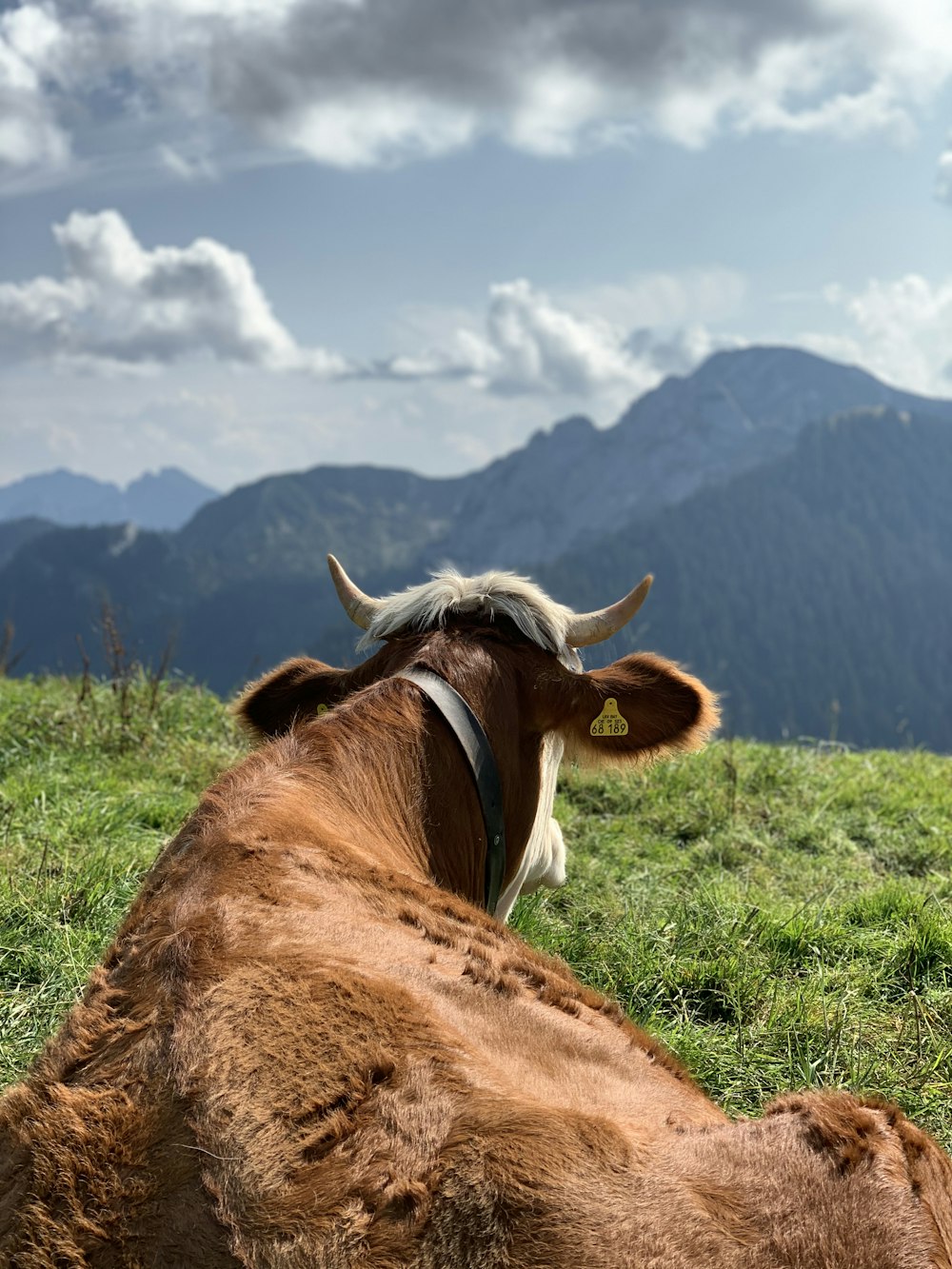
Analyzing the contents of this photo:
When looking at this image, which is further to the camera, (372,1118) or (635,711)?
(635,711)

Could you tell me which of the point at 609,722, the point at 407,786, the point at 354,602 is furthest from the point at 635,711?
the point at 354,602

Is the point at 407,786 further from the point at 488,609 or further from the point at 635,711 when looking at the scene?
the point at 635,711

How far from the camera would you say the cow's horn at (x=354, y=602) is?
4992 mm

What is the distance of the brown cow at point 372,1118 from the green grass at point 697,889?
173 cm

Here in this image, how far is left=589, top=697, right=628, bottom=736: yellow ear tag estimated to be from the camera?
4.42 meters

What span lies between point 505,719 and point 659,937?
1.86m

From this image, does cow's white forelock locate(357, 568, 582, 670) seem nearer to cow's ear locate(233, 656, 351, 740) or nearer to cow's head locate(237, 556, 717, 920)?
cow's head locate(237, 556, 717, 920)

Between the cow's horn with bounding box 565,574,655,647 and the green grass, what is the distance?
2.39 ft

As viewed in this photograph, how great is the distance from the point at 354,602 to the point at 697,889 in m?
2.71

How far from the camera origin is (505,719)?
14.3ft

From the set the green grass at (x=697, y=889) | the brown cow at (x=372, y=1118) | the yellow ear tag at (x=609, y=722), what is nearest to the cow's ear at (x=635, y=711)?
the yellow ear tag at (x=609, y=722)

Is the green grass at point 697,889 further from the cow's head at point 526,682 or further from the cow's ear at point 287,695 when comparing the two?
the cow's ear at point 287,695

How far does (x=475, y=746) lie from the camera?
13.5 ft

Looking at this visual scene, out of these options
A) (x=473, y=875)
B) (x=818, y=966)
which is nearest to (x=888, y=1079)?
(x=818, y=966)
